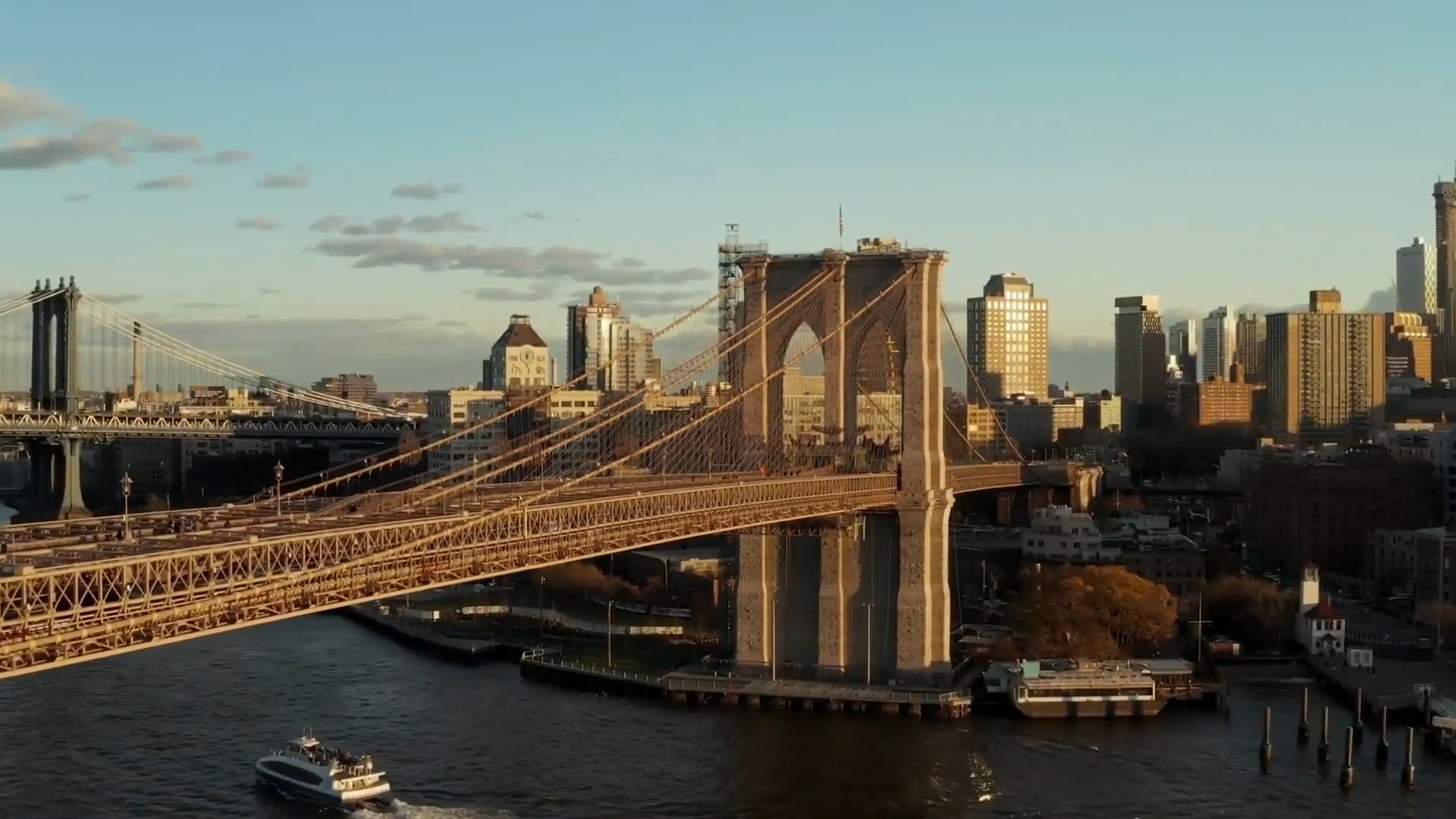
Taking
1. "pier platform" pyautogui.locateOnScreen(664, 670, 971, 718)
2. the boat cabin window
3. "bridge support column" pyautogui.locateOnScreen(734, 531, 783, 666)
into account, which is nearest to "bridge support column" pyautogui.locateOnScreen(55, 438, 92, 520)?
"bridge support column" pyautogui.locateOnScreen(734, 531, 783, 666)

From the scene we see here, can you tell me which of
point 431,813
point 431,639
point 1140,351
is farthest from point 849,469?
point 1140,351

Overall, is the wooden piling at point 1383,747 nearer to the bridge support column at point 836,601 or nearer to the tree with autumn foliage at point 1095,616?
the tree with autumn foliage at point 1095,616

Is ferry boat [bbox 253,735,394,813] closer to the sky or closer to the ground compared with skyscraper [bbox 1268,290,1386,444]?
closer to the ground

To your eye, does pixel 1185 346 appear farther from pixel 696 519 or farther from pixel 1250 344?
pixel 696 519

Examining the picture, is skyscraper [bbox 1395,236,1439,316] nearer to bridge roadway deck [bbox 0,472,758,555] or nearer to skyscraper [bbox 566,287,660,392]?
skyscraper [bbox 566,287,660,392]

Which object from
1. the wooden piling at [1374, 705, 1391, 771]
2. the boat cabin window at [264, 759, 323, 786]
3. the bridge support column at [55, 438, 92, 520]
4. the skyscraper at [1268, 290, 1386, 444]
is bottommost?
the wooden piling at [1374, 705, 1391, 771]

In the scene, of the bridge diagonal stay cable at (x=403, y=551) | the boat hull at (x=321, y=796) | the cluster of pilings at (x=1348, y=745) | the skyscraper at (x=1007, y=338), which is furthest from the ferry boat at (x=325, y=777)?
the skyscraper at (x=1007, y=338)
